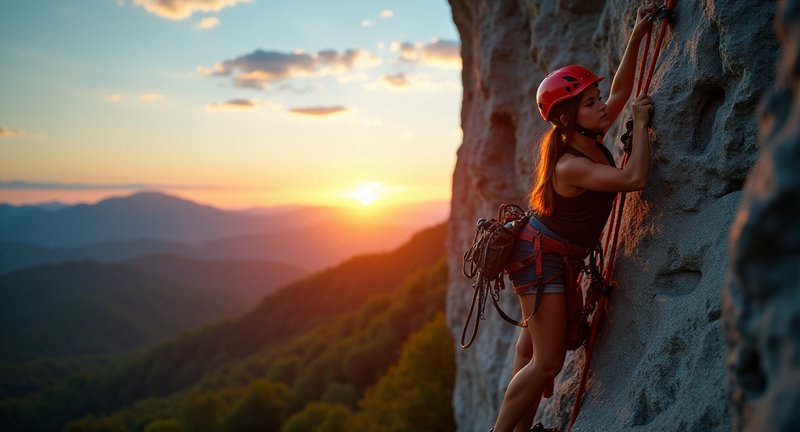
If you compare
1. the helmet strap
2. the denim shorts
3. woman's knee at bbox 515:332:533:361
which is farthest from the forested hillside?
the helmet strap

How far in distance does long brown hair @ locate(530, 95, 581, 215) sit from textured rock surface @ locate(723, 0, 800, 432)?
2.46 m

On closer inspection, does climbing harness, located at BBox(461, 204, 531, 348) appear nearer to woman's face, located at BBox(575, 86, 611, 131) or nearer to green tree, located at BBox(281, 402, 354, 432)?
woman's face, located at BBox(575, 86, 611, 131)

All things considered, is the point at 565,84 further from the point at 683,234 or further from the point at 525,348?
the point at 525,348

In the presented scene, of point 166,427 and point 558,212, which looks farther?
point 166,427

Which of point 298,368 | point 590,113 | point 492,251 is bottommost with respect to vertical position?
point 298,368

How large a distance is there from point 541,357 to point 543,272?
0.63 m

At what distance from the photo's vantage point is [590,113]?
444cm

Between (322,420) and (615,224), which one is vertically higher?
(615,224)

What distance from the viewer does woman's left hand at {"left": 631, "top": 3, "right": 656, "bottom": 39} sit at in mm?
4688

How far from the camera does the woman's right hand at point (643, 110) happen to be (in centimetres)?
437

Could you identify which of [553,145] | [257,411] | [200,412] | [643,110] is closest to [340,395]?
[257,411]

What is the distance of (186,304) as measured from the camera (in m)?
156

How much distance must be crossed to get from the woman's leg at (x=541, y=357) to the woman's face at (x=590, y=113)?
130cm

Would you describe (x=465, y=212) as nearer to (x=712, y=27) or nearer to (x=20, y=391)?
(x=712, y=27)
